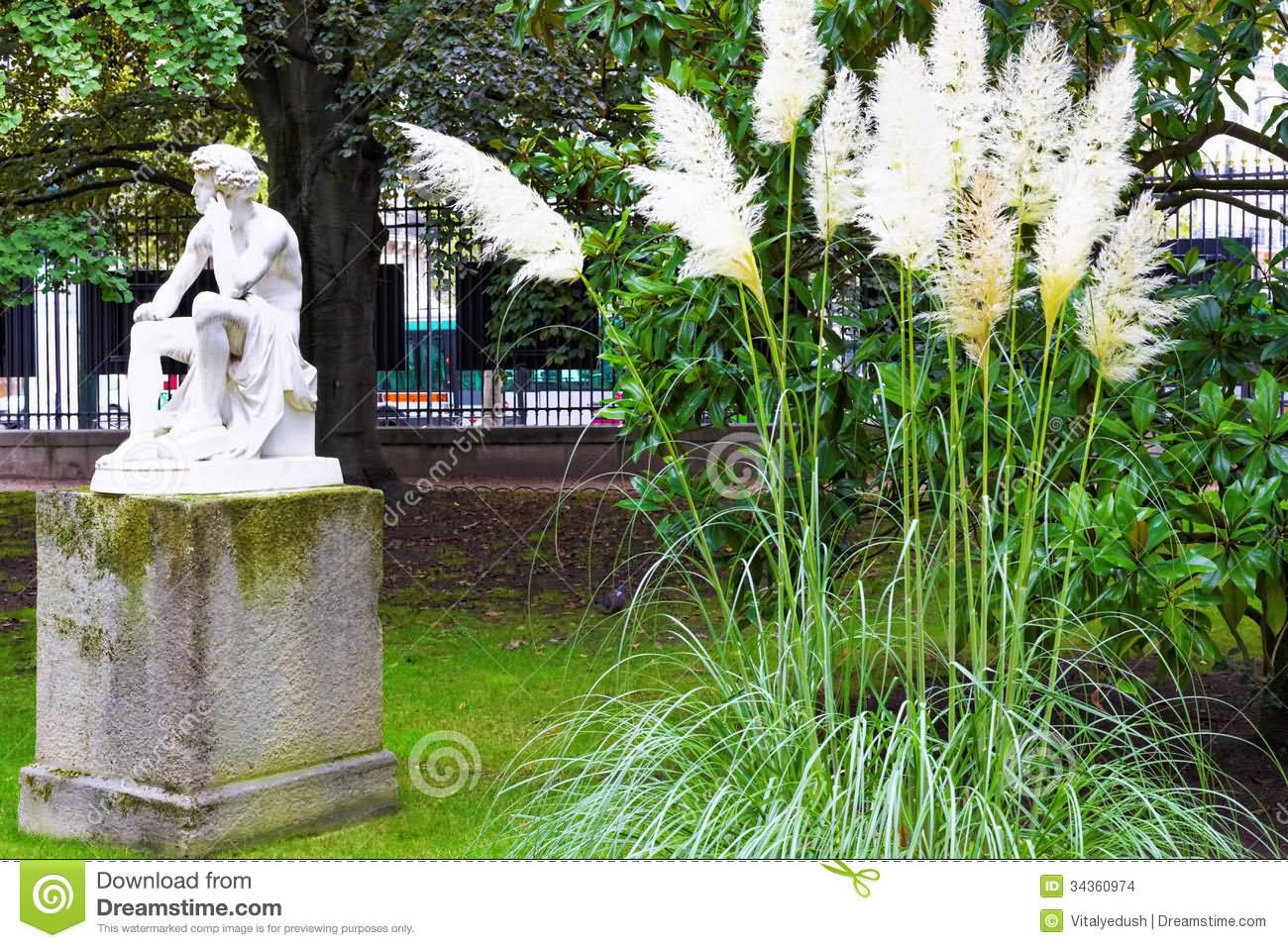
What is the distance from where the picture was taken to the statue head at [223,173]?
492 cm

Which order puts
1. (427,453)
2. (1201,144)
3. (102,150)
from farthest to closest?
(427,453) → (102,150) → (1201,144)

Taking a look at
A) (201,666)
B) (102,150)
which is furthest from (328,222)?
(201,666)

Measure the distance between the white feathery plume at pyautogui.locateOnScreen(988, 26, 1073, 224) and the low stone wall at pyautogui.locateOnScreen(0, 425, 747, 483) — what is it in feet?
39.9

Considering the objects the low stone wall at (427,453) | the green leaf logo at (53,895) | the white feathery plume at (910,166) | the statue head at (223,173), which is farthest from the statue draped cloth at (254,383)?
the low stone wall at (427,453)

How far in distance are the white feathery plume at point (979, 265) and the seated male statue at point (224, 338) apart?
2.50 metres

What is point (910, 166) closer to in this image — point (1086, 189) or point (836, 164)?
point (836, 164)

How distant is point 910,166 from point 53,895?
97.3 inches

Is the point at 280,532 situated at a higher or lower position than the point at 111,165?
lower

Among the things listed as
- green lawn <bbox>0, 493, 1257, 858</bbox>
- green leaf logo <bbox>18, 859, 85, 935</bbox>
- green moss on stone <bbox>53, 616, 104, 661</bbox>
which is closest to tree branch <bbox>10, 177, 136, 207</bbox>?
green lawn <bbox>0, 493, 1257, 858</bbox>

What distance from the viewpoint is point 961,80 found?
3.22 meters

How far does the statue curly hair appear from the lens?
4918mm

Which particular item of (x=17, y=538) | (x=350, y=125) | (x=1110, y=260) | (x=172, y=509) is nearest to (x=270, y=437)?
(x=172, y=509)

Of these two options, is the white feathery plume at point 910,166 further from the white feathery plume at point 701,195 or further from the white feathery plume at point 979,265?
the white feathery plume at point 701,195

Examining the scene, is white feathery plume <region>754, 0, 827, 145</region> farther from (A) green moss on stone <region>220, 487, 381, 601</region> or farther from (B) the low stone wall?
(B) the low stone wall
